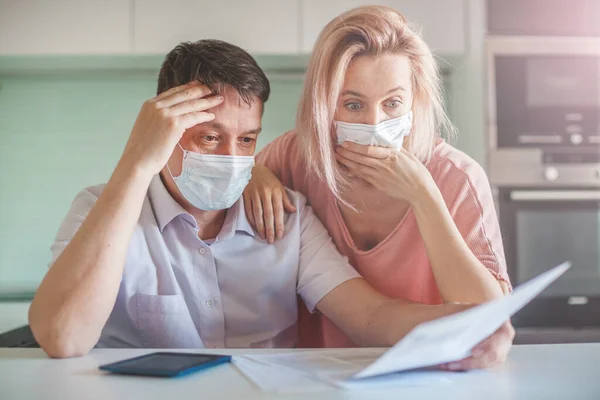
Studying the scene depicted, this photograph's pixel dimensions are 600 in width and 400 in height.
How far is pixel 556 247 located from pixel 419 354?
1.51m

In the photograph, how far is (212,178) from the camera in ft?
3.17

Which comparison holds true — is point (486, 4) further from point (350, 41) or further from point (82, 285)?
point (82, 285)

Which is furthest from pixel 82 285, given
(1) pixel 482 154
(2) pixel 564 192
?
(2) pixel 564 192

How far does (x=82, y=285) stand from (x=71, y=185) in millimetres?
1334

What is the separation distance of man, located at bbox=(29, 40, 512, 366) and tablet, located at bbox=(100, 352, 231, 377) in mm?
132

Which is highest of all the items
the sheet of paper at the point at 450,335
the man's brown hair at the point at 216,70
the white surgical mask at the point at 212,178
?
the man's brown hair at the point at 216,70

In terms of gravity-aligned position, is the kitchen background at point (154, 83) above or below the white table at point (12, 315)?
above

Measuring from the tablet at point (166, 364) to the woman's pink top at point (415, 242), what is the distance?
393 millimetres

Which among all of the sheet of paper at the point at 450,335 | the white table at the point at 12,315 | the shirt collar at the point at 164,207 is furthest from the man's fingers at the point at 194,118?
the white table at the point at 12,315

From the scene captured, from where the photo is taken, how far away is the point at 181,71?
3.34 feet

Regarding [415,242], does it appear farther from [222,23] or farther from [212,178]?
[222,23]

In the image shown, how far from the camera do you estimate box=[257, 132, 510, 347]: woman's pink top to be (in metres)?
0.99

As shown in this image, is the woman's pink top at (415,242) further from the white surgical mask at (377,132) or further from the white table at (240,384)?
the white table at (240,384)

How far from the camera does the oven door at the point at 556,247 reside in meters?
1.93
